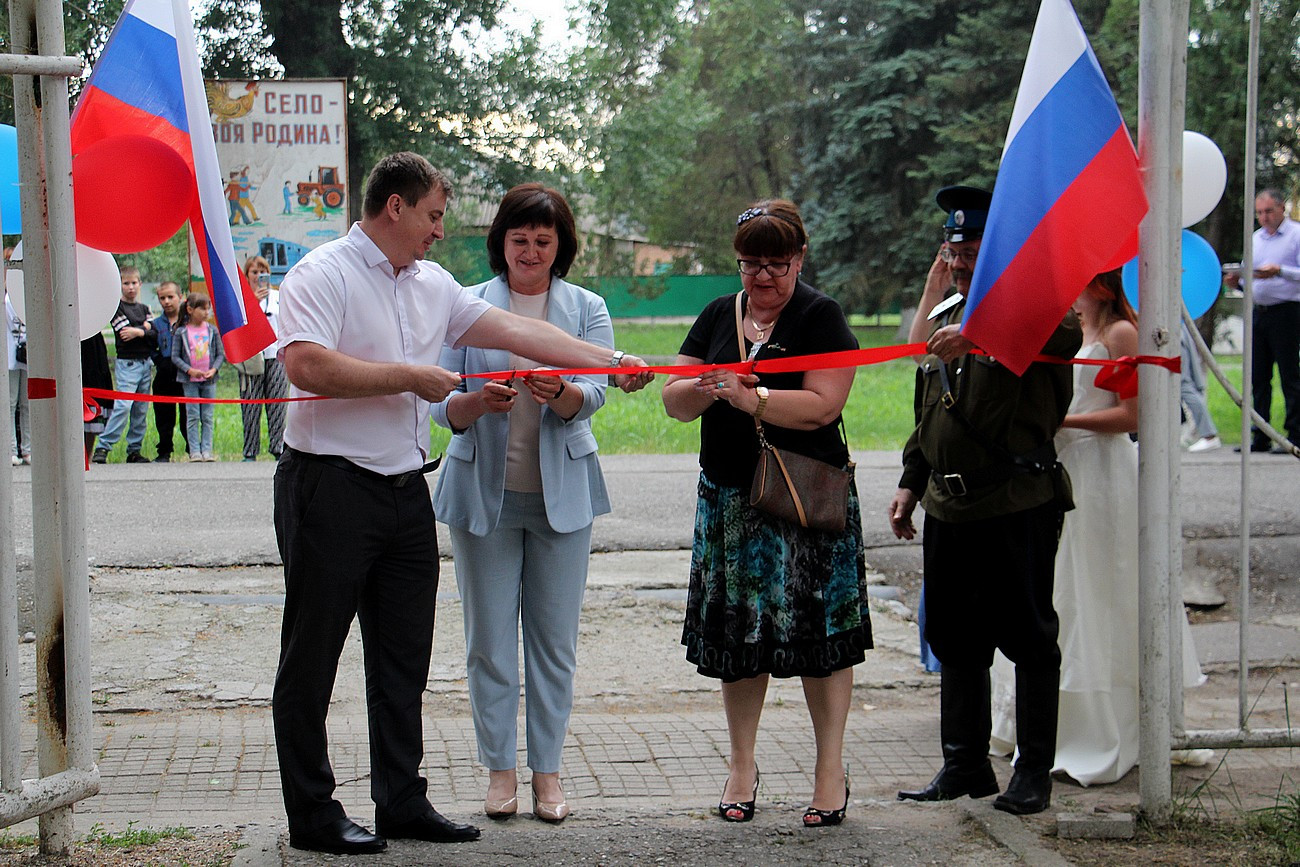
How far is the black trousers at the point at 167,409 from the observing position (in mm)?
12672

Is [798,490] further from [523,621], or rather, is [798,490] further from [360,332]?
[360,332]

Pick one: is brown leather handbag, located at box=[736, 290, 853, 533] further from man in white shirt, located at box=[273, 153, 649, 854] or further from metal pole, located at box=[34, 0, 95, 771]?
metal pole, located at box=[34, 0, 95, 771]

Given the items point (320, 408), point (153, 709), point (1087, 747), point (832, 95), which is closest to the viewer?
point (320, 408)

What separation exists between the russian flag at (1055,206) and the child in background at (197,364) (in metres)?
10.2

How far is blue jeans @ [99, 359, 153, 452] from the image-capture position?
12367 millimetres

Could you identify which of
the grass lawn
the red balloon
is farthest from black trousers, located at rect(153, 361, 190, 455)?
the red balloon

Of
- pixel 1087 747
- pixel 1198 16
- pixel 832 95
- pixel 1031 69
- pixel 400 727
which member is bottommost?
pixel 1087 747

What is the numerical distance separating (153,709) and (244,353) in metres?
2.13

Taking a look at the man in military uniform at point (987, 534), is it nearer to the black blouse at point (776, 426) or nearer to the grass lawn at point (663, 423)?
the black blouse at point (776, 426)

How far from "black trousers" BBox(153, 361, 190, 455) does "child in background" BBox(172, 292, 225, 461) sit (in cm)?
11

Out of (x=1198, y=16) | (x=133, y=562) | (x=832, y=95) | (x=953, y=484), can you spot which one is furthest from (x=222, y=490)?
(x=832, y=95)

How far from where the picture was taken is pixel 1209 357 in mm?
4383

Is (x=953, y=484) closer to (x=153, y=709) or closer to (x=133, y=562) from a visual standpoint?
(x=153, y=709)

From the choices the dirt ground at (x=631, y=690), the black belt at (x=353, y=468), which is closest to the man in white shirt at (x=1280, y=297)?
the dirt ground at (x=631, y=690)
